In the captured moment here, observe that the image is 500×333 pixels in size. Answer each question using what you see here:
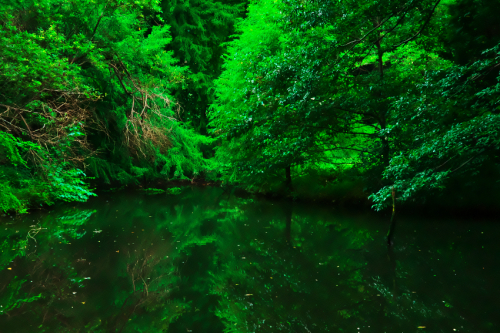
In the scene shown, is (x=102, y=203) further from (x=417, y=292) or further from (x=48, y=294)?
(x=417, y=292)

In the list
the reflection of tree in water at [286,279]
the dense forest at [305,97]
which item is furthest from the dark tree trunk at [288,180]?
the reflection of tree in water at [286,279]

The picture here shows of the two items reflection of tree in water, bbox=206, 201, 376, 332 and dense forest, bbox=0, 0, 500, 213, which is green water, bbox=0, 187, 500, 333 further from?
dense forest, bbox=0, 0, 500, 213

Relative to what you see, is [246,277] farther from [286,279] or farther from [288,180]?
[288,180]

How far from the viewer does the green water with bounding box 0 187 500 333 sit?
4.39 m

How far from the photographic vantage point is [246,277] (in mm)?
6035

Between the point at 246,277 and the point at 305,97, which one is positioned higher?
the point at 305,97

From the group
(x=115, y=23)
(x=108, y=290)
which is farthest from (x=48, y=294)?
(x=115, y=23)

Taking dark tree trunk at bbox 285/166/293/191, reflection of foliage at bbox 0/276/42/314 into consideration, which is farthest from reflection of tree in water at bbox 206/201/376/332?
dark tree trunk at bbox 285/166/293/191

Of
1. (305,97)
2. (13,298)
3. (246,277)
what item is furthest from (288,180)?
(13,298)

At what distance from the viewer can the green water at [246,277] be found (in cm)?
439

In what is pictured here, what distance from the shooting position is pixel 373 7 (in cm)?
920

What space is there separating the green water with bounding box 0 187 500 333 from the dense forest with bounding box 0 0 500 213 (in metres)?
1.25

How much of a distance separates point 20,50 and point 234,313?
8.52 meters

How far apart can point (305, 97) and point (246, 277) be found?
5390mm
